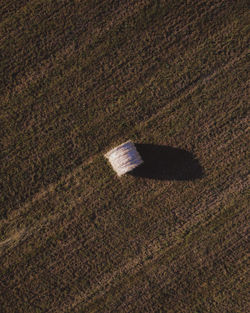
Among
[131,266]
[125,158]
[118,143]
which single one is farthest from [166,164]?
[131,266]

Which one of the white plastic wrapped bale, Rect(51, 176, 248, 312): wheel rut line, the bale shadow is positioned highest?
the white plastic wrapped bale

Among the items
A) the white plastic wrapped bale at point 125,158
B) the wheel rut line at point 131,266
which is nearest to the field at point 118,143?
the wheel rut line at point 131,266

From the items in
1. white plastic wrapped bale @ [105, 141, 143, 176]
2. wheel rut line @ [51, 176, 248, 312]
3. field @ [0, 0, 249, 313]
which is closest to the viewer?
white plastic wrapped bale @ [105, 141, 143, 176]

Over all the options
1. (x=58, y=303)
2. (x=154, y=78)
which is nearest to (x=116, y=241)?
(x=58, y=303)

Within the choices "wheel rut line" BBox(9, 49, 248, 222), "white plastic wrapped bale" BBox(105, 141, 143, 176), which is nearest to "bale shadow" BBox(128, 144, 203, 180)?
"white plastic wrapped bale" BBox(105, 141, 143, 176)

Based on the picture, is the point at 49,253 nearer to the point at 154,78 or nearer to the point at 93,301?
the point at 93,301

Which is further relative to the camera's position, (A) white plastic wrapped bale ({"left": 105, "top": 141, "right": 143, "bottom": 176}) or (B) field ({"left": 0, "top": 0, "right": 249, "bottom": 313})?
(B) field ({"left": 0, "top": 0, "right": 249, "bottom": 313})

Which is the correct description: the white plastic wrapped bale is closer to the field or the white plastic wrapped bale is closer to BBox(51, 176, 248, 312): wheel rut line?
the field
